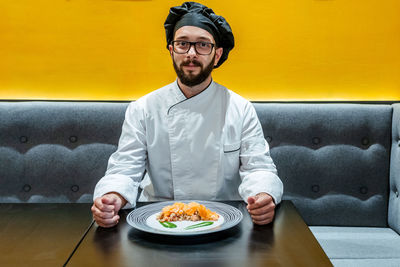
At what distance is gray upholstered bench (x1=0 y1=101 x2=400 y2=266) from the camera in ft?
5.88

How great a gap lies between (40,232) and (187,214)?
0.40 metres

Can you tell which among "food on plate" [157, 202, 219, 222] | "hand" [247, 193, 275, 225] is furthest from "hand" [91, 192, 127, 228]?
"hand" [247, 193, 275, 225]

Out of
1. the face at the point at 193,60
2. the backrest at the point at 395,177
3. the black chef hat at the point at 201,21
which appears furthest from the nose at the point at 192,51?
the backrest at the point at 395,177

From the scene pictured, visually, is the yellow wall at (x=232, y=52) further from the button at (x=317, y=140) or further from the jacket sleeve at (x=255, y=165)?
the jacket sleeve at (x=255, y=165)

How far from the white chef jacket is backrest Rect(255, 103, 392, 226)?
0.28 metres

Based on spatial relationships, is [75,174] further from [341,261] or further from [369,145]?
[369,145]

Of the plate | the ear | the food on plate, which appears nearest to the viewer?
the plate

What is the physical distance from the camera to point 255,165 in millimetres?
1479

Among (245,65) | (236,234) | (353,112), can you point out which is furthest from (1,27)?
(353,112)

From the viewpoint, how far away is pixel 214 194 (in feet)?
5.09

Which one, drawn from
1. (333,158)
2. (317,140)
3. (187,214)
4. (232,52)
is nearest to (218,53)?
(232,52)

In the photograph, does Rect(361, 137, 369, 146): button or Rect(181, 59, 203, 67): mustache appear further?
Rect(361, 137, 369, 146): button

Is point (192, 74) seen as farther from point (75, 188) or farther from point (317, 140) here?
point (75, 188)

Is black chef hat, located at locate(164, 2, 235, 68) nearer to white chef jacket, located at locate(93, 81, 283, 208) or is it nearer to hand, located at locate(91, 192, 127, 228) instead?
white chef jacket, located at locate(93, 81, 283, 208)
